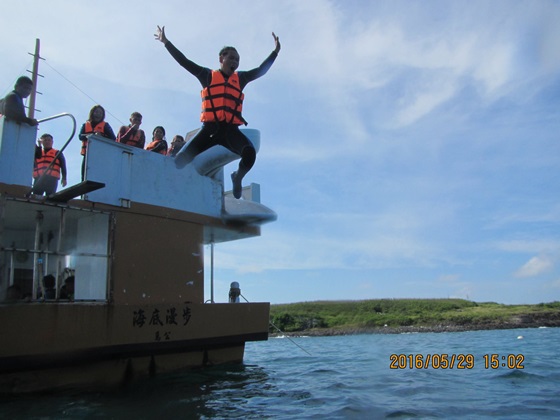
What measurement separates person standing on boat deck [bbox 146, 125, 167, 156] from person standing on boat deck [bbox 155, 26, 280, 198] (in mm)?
3763

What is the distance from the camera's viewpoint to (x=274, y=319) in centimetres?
4828

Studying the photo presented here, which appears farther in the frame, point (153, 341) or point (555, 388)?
point (153, 341)

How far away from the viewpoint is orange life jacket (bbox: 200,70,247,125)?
251 inches

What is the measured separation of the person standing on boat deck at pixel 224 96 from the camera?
6.39 metres

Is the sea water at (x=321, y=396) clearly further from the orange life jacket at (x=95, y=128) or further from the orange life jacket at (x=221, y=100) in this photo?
the orange life jacket at (x=95, y=128)

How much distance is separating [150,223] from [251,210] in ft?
9.07

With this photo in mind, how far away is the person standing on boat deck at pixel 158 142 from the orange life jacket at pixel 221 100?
164 inches

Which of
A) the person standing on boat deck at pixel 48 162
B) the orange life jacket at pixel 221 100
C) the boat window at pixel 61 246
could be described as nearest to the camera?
the orange life jacket at pixel 221 100

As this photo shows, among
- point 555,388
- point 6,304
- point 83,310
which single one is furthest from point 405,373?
point 6,304

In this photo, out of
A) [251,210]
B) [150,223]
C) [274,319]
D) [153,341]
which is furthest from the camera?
[274,319]

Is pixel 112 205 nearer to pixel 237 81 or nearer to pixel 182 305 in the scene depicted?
pixel 182 305

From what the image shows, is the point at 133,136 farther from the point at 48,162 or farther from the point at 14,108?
the point at 14,108
